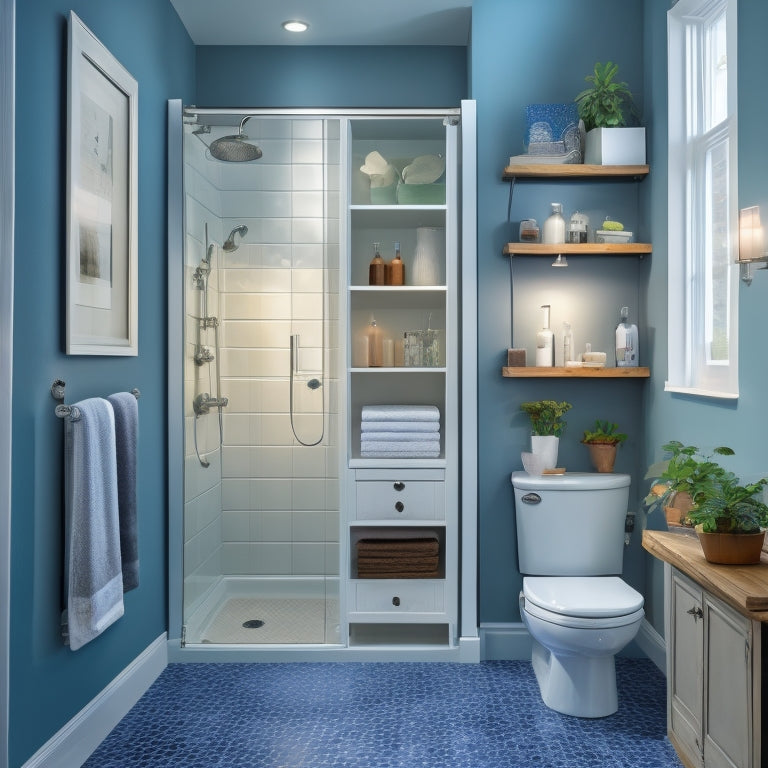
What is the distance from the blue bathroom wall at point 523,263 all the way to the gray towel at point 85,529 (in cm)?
162

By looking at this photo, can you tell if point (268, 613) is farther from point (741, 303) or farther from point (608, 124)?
point (608, 124)

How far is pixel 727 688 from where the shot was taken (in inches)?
74.9

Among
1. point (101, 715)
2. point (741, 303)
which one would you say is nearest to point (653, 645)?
point (741, 303)

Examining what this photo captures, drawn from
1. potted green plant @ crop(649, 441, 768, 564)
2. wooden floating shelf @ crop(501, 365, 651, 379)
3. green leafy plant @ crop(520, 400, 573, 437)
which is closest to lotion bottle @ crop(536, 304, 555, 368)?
wooden floating shelf @ crop(501, 365, 651, 379)

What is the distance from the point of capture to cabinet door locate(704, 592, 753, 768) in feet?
5.88

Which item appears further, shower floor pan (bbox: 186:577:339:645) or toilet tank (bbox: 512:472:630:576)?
shower floor pan (bbox: 186:577:339:645)

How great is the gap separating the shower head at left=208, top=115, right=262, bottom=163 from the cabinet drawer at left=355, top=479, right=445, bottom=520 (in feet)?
4.77

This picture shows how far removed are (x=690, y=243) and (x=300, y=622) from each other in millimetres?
2236

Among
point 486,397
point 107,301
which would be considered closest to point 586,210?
point 486,397

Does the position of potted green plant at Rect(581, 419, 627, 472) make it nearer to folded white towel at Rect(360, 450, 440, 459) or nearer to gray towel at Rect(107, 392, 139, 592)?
folded white towel at Rect(360, 450, 440, 459)

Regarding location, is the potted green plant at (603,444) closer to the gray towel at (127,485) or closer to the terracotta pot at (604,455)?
the terracotta pot at (604,455)

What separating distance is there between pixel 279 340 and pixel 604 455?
1.46 meters

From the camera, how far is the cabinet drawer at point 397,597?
127 inches

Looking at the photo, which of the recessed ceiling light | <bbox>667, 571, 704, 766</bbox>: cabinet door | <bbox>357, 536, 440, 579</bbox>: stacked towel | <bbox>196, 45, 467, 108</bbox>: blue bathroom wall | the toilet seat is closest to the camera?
<bbox>667, 571, 704, 766</bbox>: cabinet door
